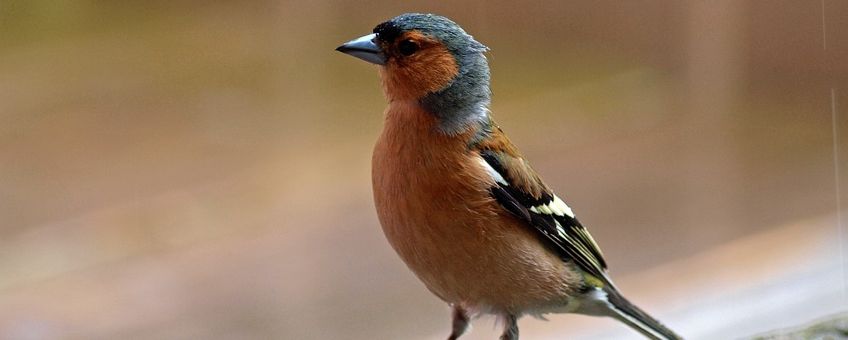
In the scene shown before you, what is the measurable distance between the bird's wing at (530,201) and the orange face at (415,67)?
13 cm

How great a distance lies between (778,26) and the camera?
335cm

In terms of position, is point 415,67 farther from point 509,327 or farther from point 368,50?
point 509,327

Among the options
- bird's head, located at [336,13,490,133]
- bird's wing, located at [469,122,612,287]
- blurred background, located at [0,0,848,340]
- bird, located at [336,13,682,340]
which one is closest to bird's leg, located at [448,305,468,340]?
bird, located at [336,13,682,340]

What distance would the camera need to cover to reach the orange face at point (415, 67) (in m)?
1.75

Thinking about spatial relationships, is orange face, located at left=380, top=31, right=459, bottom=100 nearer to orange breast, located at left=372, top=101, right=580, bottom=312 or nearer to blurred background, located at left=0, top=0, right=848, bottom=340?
orange breast, located at left=372, top=101, right=580, bottom=312

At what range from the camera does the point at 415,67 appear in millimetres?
1763

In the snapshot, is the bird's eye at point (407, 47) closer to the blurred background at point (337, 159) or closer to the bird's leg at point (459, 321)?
the bird's leg at point (459, 321)

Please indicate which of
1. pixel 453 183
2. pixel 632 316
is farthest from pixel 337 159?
pixel 453 183

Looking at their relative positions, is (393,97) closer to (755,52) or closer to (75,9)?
(75,9)

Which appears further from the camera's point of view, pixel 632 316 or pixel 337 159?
pixel 337 159

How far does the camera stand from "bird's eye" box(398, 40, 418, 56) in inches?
68.7

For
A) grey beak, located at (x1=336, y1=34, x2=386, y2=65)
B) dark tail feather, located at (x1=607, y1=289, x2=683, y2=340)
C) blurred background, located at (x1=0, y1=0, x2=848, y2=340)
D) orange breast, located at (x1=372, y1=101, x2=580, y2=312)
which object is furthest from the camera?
blurred background, located at (x1=0, y1=0, x2=848, y2=340)

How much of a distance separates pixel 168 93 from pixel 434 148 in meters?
2.32

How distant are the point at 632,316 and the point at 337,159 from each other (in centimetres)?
181
